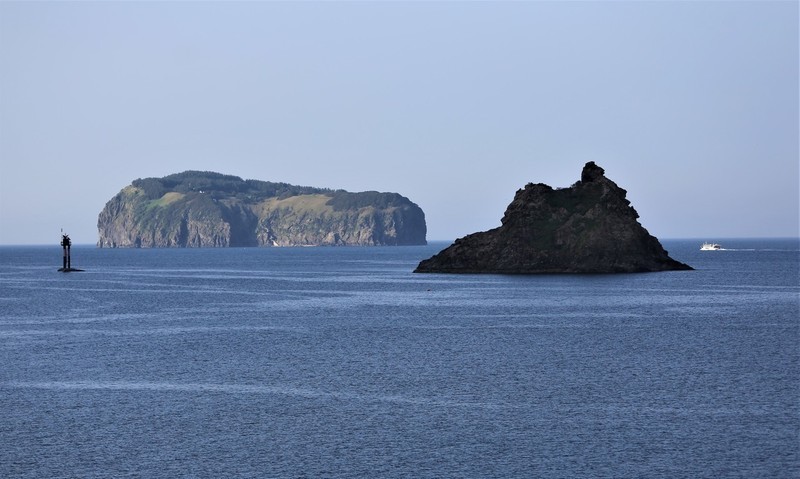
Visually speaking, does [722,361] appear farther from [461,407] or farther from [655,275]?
[655,275]

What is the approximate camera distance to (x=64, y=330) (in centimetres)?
9881

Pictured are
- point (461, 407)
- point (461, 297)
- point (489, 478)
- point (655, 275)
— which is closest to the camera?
point (489, 478)

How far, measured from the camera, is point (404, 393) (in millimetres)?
59031

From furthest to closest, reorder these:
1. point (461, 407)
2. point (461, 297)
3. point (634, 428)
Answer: point (461, 297) < point (461, 407) < point (634, 428)

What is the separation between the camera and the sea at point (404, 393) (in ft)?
141

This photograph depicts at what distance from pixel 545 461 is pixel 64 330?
68.8m

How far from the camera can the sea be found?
4291 centimetres

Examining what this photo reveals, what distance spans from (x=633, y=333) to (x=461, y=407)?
143 ft

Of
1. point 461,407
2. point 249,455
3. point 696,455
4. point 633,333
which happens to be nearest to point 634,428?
point 696,455

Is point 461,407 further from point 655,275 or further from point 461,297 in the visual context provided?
point 655,275

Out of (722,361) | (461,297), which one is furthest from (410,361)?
(461,297)

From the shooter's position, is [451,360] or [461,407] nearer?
[461,407]

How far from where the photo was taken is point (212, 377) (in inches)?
2598

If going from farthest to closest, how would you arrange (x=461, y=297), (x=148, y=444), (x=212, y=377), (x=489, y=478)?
(x=461, y=297) < (x=212, y=377) < (x=148, y=444) < (x=489, y=478)
